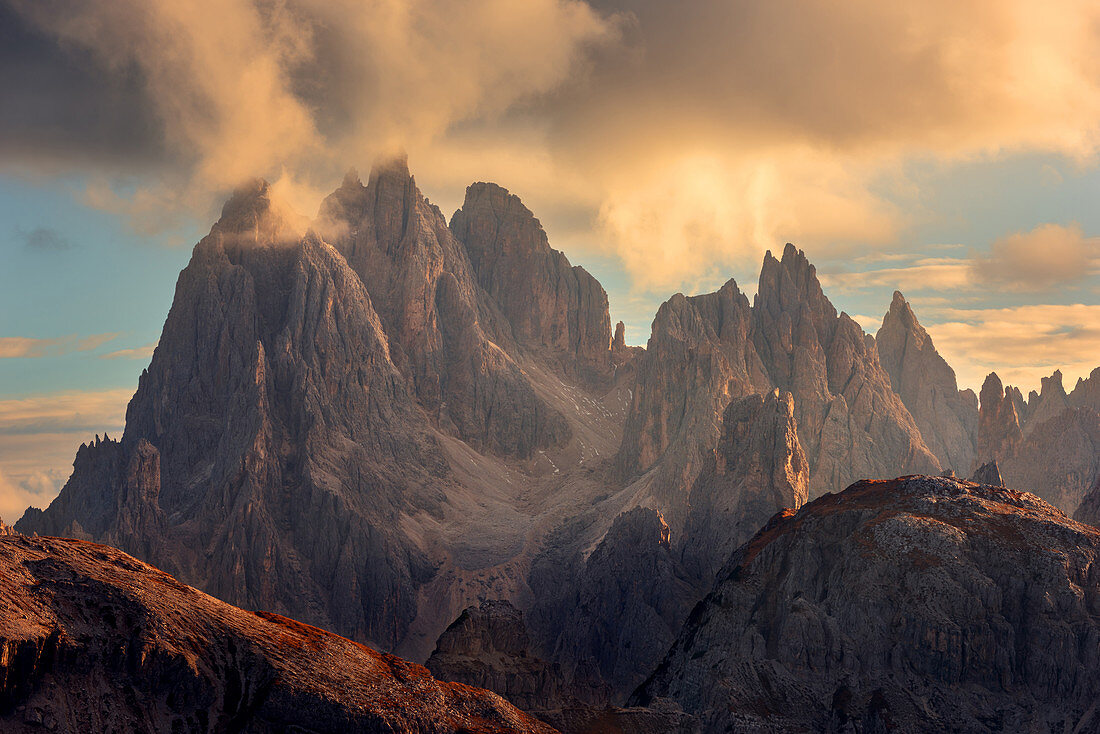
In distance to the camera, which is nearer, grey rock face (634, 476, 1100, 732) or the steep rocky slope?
the steep rocky slope

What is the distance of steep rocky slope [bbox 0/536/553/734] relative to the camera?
95.1 meters

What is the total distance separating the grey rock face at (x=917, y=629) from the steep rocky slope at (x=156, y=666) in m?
58.3

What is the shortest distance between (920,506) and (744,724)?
52006 mm

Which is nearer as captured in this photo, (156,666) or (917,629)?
(156,666)

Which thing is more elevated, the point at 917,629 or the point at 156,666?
the point at 917,629

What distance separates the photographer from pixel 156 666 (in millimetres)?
102312

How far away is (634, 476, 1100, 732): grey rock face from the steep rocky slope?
58.3 meters

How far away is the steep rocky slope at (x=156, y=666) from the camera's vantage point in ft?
312

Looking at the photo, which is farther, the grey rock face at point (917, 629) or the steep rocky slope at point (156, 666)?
the grey rock face at point (917, 629)

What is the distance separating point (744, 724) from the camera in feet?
491

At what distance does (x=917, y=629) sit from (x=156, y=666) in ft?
352

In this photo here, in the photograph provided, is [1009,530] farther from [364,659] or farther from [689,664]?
[364,659]

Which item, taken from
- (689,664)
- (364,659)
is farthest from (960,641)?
(364,659)

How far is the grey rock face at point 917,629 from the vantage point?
497 ft
